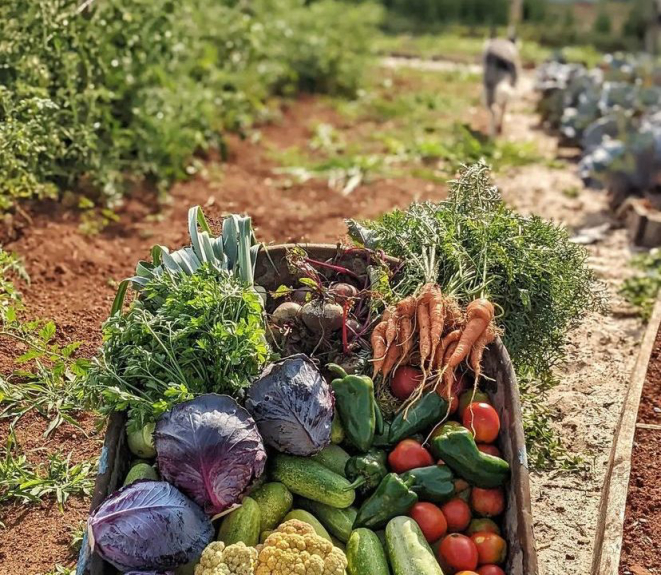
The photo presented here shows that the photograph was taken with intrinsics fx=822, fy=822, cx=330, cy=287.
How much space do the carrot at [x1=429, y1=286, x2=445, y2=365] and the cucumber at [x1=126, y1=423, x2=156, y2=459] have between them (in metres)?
1.25

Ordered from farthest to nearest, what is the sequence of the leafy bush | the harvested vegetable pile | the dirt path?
the leafy bush
the dirt path
the harvested vegetable pile

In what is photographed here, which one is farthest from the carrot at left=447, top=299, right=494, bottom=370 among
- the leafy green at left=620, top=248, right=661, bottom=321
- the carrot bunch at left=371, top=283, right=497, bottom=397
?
the leafy green at left=620, top=248, right=661, bottom=321

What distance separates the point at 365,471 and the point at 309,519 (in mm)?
316

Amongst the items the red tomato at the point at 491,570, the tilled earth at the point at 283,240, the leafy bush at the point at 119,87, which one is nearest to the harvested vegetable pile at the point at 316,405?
the red tomato at the point at 491,570

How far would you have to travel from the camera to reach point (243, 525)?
3.17 m

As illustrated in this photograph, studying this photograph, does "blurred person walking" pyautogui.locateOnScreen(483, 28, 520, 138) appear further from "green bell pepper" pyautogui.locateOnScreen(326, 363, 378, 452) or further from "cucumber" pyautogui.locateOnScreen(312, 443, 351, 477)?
"cucumber" pyautogui.locateOnScreen(312, 443, 351, 477)

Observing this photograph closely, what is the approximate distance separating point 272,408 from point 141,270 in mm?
930

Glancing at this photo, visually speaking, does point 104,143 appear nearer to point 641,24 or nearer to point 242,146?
point 242,146

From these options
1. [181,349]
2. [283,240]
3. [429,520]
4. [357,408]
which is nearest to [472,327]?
[357,408]

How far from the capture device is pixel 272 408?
132 inches

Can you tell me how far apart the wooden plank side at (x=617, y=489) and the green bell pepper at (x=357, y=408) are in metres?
1.20

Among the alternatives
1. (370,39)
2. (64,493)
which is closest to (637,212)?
(64,493)

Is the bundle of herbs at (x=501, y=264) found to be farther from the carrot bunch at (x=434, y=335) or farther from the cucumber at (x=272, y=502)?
the cucumber at (x=272, y=502)

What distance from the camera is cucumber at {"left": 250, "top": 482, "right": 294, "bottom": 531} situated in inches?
130
